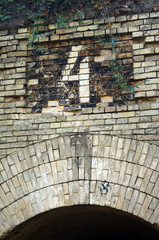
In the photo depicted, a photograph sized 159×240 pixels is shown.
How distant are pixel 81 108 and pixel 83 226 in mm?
2197

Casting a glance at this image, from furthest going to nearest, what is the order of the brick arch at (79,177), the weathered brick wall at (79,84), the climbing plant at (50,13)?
the climbing plant at (50,13) < the weathered brick wall at (79,84) < the brick arch at (79,177)

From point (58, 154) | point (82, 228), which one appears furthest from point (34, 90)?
point (82, 228)

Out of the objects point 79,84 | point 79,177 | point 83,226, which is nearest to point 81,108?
point 79,84

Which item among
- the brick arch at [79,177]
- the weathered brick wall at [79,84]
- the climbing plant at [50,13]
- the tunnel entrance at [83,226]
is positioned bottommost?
the tunnel entrance at [83,226]

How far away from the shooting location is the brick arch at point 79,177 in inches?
158

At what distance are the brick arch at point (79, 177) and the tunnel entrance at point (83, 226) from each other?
22cm

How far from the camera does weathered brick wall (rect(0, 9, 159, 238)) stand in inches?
162

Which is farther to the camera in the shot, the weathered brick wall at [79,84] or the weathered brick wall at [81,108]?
the weathered brick wall at [79,84]

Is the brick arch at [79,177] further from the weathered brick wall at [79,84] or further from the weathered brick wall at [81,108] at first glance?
the weathered brick wall at [79,84]

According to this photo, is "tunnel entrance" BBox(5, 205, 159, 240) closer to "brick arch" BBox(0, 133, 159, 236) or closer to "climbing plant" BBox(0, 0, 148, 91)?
"brick arch" BBox(0, 133, 159, 236)

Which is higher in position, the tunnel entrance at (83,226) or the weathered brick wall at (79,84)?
the weathered brick wall at (79,84)

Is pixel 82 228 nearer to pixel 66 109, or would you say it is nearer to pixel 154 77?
pixel 66 109

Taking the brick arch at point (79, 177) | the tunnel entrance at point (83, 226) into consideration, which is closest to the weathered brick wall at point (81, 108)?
the brick arch at point (79, 177)

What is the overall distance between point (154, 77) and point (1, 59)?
197cm
